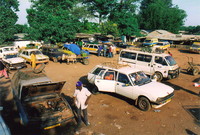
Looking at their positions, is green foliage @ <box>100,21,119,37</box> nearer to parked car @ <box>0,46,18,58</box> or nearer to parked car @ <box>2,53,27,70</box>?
parked car @ <box>0,46,18,58</box>

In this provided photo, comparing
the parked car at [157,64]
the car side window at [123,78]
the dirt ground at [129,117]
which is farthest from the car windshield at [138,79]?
the parked car at [157,64]

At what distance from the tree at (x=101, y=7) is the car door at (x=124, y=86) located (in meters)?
35.1

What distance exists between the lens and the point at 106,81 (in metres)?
7.93

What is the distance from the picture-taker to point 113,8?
1580 inches

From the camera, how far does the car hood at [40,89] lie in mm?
5477

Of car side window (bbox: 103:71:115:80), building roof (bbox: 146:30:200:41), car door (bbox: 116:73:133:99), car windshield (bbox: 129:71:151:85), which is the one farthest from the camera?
building roof (bbox: 146:30:200:41)

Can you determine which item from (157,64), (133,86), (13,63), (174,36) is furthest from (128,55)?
(174,36)

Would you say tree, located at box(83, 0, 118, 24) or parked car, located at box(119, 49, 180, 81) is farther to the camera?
tree, located at box(83, 0, 118, 24)

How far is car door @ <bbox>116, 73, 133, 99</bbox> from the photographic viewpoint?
7234mm

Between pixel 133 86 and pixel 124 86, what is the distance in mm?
451

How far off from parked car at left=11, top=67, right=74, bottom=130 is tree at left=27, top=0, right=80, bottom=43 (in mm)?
15553

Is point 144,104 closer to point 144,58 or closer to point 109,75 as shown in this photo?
point 109,75

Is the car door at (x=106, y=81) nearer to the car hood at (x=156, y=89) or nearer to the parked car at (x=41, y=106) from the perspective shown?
the car hood at (x=156, y=89)

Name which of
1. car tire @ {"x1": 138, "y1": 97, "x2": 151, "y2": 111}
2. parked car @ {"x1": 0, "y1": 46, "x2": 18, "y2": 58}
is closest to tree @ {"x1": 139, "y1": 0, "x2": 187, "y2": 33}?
parked car @ {"x1": 0, "y1": 46, "x2": 18, "y2": 58}
